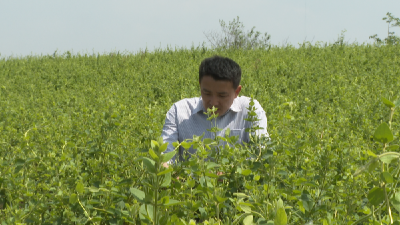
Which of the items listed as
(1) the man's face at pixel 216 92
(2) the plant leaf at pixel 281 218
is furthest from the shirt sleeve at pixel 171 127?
(2) the plant leaf at pixel 281 218

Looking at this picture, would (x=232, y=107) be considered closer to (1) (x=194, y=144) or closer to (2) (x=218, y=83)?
(2) (x=218, y=83)

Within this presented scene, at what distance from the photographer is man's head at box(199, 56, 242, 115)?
3.73m

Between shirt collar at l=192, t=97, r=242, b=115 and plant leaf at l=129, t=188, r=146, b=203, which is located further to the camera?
shirt collar at l=192, t=97, r=242, b=115

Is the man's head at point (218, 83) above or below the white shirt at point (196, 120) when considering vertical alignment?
above

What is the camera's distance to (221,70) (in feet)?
12.3

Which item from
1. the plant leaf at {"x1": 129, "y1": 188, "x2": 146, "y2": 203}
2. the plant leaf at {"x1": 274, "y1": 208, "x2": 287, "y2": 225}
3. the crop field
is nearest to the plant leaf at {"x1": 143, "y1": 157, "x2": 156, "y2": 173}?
the crop field

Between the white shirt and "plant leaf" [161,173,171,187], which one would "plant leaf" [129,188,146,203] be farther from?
the white shirt

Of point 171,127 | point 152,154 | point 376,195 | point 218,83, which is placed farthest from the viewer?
point 171,127

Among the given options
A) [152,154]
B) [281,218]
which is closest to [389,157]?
[281,218]

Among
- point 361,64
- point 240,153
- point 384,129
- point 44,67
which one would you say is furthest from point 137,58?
point 384,129

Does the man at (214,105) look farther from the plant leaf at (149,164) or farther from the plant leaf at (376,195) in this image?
the plant leaf at (376,195)

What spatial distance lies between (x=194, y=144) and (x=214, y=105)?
2.03m

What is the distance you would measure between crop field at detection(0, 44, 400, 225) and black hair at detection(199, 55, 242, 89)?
2.00 feet

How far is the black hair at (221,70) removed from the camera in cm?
373
